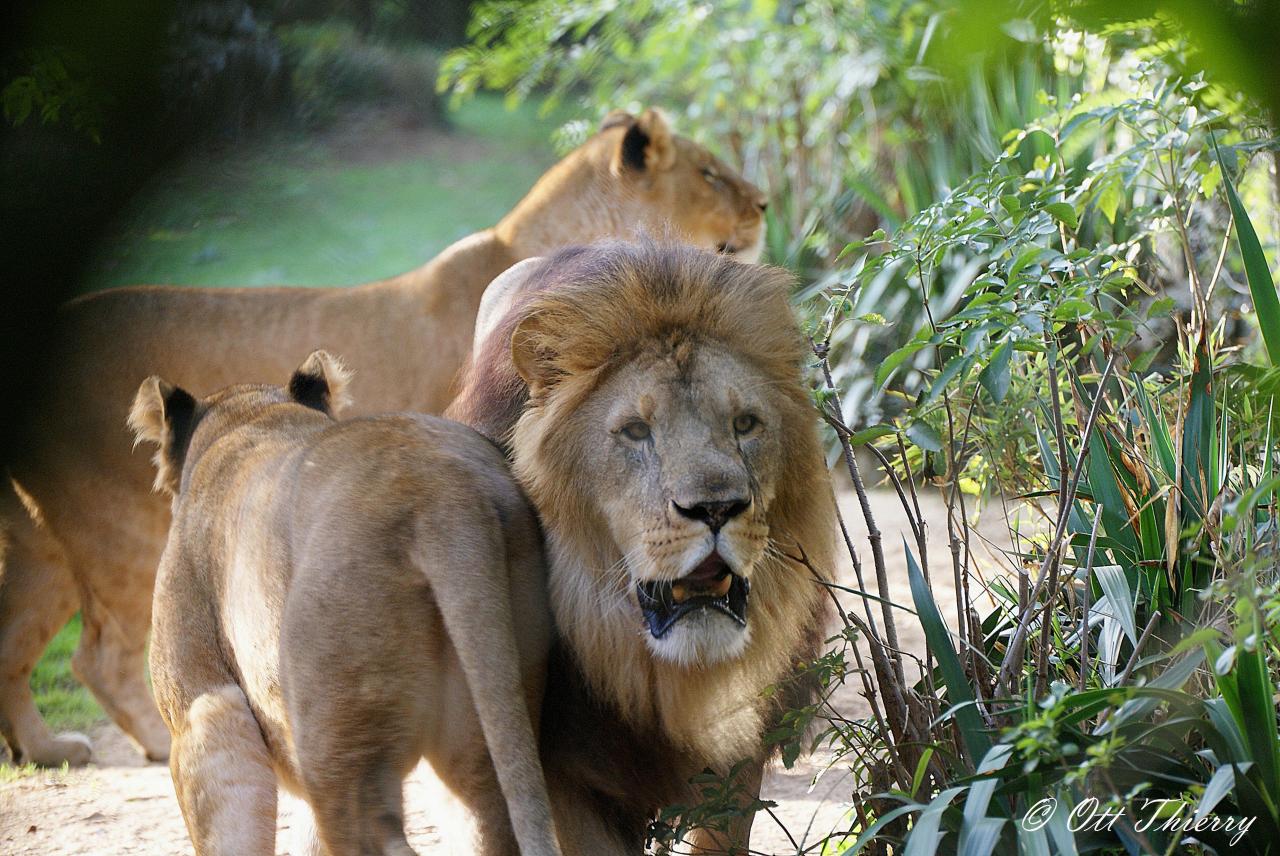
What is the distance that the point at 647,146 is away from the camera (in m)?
6.24

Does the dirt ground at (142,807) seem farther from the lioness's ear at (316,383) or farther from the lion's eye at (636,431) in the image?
the lion's eye at (636,431)

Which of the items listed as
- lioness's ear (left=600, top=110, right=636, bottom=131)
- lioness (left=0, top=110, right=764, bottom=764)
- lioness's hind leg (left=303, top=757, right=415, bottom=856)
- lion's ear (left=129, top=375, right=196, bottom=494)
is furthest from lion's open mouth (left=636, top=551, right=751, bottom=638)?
lioness's ear (left=600, top=110, right=636, bottom=131)

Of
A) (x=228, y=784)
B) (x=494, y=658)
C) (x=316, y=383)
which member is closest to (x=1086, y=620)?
(x=494, y=658)

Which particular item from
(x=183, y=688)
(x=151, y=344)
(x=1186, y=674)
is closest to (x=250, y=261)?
(x=151, y=344)

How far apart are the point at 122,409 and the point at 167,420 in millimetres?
1953

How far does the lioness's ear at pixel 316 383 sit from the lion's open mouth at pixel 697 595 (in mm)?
1455

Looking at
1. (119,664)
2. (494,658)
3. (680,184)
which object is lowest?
(119,664)

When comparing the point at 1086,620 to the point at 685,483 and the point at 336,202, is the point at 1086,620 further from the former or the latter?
the point at 336,202

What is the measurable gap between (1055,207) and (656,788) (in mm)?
1378

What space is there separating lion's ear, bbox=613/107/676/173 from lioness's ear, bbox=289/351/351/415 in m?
2.94

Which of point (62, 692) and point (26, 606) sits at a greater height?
point (26, 606)

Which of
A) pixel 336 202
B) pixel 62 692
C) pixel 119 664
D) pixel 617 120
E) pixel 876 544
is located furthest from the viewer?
pixel 336 202

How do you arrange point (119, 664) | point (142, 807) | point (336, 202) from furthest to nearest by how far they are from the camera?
point (336, 202) < point (119, 664) < point (142, 807)

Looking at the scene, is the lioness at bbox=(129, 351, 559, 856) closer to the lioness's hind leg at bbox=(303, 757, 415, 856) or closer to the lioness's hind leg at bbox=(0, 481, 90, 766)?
the lioness's hind leg at bbox=(303, 757, 415, 856)
